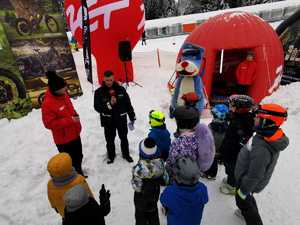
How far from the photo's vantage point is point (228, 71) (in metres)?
9.10

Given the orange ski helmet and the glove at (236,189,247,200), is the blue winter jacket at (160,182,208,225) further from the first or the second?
the orange ski helmet

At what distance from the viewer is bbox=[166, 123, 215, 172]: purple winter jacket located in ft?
9.62

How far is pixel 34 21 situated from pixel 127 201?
5174 mm

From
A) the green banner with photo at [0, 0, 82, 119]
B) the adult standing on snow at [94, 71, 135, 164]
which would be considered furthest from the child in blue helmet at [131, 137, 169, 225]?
the green banner with photo at [0, 0, 82, 119]

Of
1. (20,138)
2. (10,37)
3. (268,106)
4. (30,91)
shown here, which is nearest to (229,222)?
(268,106)

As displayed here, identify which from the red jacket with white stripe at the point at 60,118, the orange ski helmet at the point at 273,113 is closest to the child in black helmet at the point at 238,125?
the orange ski helmet at the point at 273,113

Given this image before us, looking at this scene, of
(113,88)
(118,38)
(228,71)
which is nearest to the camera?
(113,88)

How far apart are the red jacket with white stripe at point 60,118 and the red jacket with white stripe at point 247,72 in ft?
16.2

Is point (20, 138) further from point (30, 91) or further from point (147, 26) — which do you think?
point (147, 26)

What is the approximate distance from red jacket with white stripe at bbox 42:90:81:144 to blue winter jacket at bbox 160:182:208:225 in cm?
195

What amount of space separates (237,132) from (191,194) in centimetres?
129

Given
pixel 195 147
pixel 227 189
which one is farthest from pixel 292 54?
pixel 195 147

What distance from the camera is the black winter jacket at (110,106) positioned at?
4371 millimetres

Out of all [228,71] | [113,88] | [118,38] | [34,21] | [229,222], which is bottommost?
[229,222]
